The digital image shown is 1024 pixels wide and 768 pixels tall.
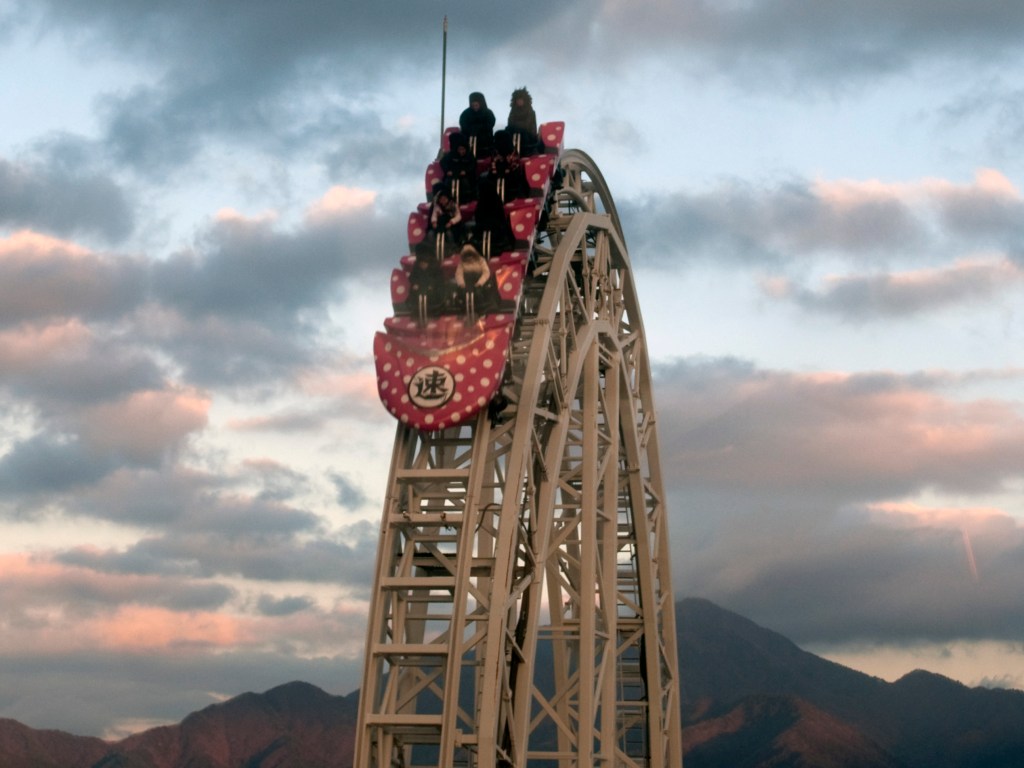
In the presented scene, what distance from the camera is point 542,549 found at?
32.8m

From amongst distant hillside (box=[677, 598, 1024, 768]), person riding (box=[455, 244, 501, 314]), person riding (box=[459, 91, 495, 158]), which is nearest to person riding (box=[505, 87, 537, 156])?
person riding (box=[459, 91, 495, 158])

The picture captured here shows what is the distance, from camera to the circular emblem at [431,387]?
104ft

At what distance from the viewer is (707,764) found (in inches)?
6245

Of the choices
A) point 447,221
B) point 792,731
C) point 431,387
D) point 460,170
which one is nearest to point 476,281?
point 447,221

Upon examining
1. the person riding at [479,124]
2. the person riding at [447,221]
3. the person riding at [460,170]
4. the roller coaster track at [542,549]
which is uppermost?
the person riding at [479,124]

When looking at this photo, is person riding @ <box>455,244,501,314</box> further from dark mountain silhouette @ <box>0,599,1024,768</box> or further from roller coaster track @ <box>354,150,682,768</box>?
dark mountain silhouette @ <box>0,599,1024,768</box>

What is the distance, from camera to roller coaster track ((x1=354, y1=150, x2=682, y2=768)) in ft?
99.7

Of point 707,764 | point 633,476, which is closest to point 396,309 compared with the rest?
point 633,476

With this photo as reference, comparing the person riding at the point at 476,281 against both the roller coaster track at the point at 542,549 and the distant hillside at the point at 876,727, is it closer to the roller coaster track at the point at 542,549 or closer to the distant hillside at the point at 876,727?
the roller coaster track at the point at 542,549

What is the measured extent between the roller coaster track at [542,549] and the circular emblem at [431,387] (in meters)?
0.79

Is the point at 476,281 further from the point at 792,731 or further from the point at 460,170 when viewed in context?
the point at 792,731

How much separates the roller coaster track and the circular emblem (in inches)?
31.1

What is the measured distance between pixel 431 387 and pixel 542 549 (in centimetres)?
407

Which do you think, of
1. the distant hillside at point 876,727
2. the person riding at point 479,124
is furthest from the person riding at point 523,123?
the distant hillside at point 876,727
